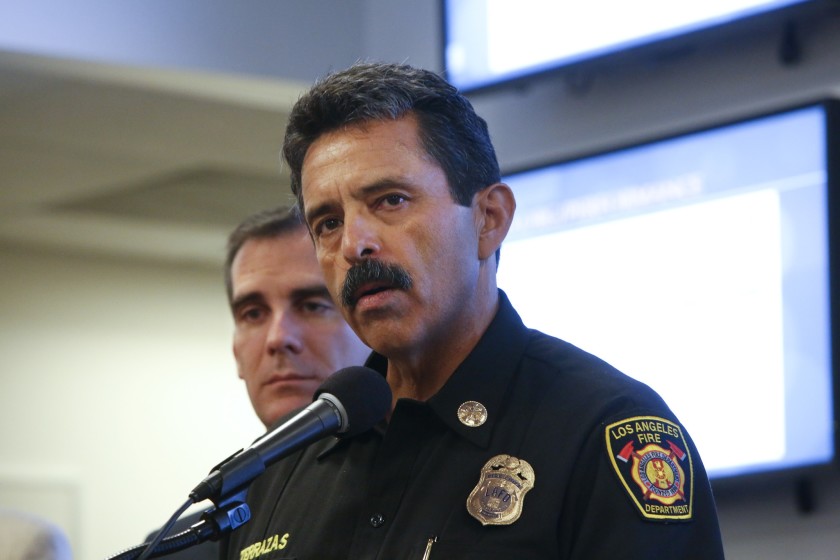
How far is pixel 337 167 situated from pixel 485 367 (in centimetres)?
29

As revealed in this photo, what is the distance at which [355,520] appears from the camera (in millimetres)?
1617

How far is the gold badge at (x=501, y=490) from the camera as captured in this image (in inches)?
57.7

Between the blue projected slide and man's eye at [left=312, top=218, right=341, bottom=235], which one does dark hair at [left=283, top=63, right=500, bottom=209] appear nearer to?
man's eye at [left=312, top=218, right=341, bottom=235]

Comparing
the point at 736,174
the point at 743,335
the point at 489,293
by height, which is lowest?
the point at 489,293

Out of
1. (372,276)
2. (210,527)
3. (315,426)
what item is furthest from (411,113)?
(210,527)

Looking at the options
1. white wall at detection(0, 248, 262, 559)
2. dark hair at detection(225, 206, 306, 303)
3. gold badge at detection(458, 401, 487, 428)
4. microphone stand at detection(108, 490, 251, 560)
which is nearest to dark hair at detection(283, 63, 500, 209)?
gold badge at detection(458, 401, 487, 428)

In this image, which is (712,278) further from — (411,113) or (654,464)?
(654,464)

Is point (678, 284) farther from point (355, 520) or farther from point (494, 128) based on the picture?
point (355, 520)

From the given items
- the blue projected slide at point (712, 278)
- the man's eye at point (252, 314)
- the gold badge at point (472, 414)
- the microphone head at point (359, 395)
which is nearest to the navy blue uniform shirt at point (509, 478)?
the gold badge at point (472, 414)

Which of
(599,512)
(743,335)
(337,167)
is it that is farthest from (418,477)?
(743,335)

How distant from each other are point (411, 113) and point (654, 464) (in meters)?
0.53

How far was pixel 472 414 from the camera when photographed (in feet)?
5.24

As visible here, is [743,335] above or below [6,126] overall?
below

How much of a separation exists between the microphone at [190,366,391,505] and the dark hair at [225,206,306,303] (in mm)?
1115
